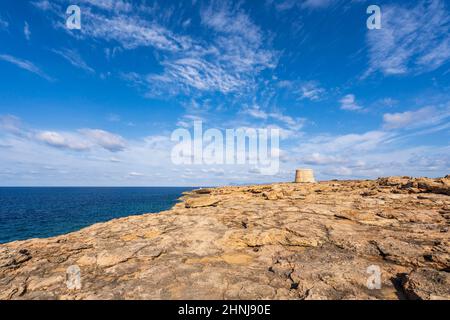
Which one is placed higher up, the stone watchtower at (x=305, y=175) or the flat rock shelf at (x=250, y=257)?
the stone watchtower at (x=305, y=175)

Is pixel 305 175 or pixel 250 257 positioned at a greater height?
pixel 305 175

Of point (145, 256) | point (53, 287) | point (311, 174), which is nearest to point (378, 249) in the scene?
point (145, 256)

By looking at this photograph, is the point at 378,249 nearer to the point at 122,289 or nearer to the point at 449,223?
the point at 449,223

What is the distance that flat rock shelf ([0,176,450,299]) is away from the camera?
19.6 feet

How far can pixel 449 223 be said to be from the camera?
9.89 m

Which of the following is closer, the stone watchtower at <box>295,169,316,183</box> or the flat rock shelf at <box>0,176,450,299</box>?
the flat rock shelf at <box>0,176,450,299</box>

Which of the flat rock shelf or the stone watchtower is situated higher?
the stone watchtower

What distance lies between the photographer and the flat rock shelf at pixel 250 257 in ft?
19.6

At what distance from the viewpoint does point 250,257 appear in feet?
27.3

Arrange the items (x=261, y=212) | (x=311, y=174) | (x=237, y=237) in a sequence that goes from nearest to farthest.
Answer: (x=237, y=237) < (x=261, y=212) < (x=311, y=174)

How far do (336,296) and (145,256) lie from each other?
635cm

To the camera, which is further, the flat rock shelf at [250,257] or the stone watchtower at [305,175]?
the stone watchtower at [305,175]

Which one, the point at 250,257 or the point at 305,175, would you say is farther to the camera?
the point at 305,175
